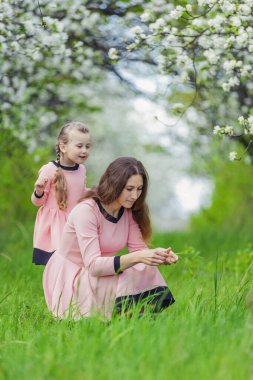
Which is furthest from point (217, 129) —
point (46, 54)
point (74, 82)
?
point (74, 82)

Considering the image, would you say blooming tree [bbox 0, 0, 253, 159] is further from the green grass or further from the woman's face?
the green grass

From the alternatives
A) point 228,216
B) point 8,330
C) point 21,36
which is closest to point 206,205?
point 228,216

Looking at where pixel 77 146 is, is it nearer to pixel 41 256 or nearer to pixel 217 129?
pixel 41 256

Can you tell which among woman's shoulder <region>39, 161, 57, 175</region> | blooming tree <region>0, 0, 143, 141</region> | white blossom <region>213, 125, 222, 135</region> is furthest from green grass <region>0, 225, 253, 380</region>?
blooming tree <region>0, 0, 143, 141</region>

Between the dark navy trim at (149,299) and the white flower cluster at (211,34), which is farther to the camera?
the white flower cluster at (211,34)

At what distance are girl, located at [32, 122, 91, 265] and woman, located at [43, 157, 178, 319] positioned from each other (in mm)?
313

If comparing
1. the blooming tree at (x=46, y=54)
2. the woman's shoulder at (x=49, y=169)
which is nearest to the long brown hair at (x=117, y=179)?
the woman's shoulder at (x=49, y=169)

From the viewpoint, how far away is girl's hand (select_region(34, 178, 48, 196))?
15.5ft

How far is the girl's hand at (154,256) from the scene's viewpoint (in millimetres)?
3855

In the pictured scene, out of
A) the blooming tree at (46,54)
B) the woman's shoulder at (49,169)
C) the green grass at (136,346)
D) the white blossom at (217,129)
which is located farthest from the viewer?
the blooming tree at (46,54)

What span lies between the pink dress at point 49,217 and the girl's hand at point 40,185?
0.10ft

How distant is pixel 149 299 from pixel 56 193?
1.06 m

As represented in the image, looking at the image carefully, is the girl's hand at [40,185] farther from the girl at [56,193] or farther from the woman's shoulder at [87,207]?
the woman's shoulder at [87,207]

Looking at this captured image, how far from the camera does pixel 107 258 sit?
409 cm
